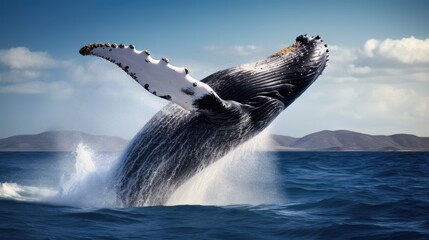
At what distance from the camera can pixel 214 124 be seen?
651 centimetres

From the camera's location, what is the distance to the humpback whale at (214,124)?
669cm

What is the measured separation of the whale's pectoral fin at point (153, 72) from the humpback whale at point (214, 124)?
2.33 feet

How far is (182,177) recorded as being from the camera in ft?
23.6

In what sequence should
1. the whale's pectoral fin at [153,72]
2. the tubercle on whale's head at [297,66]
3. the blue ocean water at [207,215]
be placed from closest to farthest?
the whale's pectoral fin at [153,72] → the blue ocean water at [207,215] → the tubercle on whale's head at [297,66]

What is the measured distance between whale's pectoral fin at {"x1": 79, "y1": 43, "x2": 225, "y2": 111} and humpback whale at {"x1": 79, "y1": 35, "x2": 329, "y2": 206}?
709 mm

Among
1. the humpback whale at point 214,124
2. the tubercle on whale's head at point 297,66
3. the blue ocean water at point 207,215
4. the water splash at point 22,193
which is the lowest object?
the blue ocean water at point 207,215

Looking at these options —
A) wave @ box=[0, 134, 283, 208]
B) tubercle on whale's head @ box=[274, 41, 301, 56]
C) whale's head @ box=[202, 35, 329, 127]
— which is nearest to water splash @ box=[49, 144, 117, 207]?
wave @ box=[0, 134, 283, 208]

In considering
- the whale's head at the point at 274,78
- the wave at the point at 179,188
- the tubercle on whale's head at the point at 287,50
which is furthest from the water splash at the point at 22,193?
the tubercle on whale's head at the point at 287,50

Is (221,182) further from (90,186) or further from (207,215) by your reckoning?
(90,186)

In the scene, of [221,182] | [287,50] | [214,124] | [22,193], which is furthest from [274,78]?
[22,193]

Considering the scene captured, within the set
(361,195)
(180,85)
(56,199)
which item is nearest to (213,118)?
(180,85)

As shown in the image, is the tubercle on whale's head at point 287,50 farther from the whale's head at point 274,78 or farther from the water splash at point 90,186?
the water splash at point 90,186

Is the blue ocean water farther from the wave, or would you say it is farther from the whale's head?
the whale's head

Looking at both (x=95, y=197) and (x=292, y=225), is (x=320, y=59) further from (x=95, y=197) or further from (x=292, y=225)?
(x=95, y=197)
